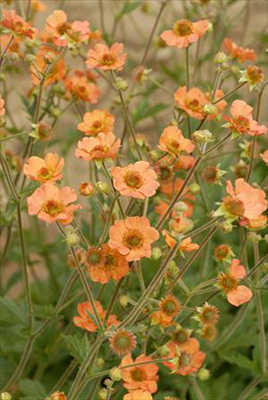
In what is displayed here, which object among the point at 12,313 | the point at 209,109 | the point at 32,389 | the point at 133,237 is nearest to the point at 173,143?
the point at 209,109

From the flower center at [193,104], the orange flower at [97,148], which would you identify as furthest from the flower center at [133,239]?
the flower center at [193,104]

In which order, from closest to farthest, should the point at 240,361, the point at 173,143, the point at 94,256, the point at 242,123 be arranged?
the point at 94,256, the point at 242,123, the point at 173,143, the point at 240,361

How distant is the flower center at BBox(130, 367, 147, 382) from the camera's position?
1720 millimetres

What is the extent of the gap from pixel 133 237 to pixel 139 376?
16.1 inches

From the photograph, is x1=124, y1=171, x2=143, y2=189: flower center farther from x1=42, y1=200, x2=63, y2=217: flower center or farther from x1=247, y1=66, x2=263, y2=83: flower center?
x1=247, y1=66, x2=263, y2=83: flower center

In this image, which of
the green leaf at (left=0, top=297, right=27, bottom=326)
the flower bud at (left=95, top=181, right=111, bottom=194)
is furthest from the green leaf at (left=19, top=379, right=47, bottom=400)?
the flower bud at (left=95, top=181, right=111, bottom=194)

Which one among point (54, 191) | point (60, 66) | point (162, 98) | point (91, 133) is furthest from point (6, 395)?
point (162, 98)

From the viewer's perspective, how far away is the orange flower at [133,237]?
1529 millimetres

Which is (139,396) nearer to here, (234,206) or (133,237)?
(133,237)

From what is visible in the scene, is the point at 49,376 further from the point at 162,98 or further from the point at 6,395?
the point at 162,98

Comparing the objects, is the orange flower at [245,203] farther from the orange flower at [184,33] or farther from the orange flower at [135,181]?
the orange flower at [184,33]

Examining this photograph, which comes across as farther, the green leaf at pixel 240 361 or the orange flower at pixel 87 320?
the green leaf at pixel 240 361

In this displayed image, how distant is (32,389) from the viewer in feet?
6.86

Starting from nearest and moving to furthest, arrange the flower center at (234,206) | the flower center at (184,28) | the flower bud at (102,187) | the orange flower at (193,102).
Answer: the flower center at (234,206) < the flower bud at (102,187) < the orange flower at (193,102) < the flower center at (184,28)
